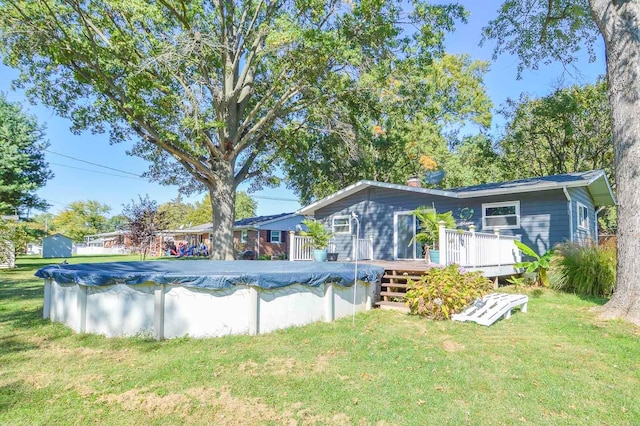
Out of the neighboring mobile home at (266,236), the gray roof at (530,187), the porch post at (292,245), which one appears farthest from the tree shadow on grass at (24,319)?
the neighboring mobile home at (266,236)

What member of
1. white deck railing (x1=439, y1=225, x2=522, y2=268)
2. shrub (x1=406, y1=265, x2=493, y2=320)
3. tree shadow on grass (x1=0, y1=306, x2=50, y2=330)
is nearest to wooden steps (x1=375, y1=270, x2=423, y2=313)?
shrub (x1=406, y1=265, x2=493, y2=320)

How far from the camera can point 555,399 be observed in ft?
11.0

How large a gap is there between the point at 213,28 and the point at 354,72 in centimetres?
531

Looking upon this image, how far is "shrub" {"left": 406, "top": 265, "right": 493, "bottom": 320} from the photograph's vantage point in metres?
6.26

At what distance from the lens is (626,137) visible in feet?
20.8

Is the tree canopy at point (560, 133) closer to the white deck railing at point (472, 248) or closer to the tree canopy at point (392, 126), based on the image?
the tree canopy at point (392, 126)

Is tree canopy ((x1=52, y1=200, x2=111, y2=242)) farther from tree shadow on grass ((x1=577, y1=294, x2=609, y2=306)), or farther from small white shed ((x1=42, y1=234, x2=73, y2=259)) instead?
tree shadow on grass ((x1=577, y1=294, x2=609, y2=306))

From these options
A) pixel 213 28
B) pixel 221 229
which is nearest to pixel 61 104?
pixel 213 28

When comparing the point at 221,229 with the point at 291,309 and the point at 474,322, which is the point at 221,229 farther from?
the point at 474,322

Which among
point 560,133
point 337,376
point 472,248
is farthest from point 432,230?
point 560,133

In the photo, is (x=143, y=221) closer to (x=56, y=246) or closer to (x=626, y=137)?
(x=626, y=137)

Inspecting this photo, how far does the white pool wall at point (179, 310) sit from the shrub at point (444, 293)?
7.57 ft

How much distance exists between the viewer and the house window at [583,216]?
11.8 m

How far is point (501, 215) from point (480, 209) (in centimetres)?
67
